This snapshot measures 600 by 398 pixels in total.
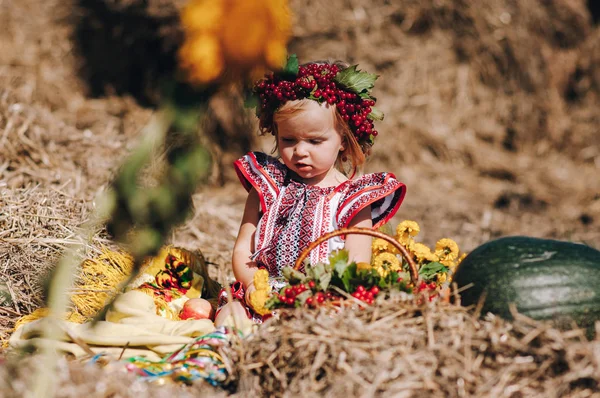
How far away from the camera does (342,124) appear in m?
2.99

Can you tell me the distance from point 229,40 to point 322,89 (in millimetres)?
1921

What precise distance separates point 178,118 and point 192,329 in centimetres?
172

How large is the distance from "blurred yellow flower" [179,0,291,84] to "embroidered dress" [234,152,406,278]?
1928 mm

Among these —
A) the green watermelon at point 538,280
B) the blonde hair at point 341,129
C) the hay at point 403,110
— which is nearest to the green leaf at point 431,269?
the green watermelon at point 538,280

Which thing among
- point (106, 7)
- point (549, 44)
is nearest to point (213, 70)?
point (106, 7)

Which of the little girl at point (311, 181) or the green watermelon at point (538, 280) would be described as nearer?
the green watermelon at point (538, 280)

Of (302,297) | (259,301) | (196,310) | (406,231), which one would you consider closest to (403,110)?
(406,231)

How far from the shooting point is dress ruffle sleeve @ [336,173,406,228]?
9.84 feet

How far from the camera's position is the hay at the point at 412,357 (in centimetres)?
209

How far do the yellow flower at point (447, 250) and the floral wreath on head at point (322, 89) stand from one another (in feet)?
2.20

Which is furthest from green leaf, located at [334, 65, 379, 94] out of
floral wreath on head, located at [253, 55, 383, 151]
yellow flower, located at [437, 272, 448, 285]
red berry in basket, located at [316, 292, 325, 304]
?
red berry in basket, located at [316, 292, 325, 304]

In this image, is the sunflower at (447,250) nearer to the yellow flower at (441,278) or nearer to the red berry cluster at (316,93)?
the yellow flower at (441,278)

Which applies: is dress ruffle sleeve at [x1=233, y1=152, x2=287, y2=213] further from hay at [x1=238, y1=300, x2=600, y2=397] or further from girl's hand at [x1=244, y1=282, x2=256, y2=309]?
hay at [x1=238, y1=300, x2=600, y2=397]

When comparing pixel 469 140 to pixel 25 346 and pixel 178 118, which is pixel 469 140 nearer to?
pixel 25 346
